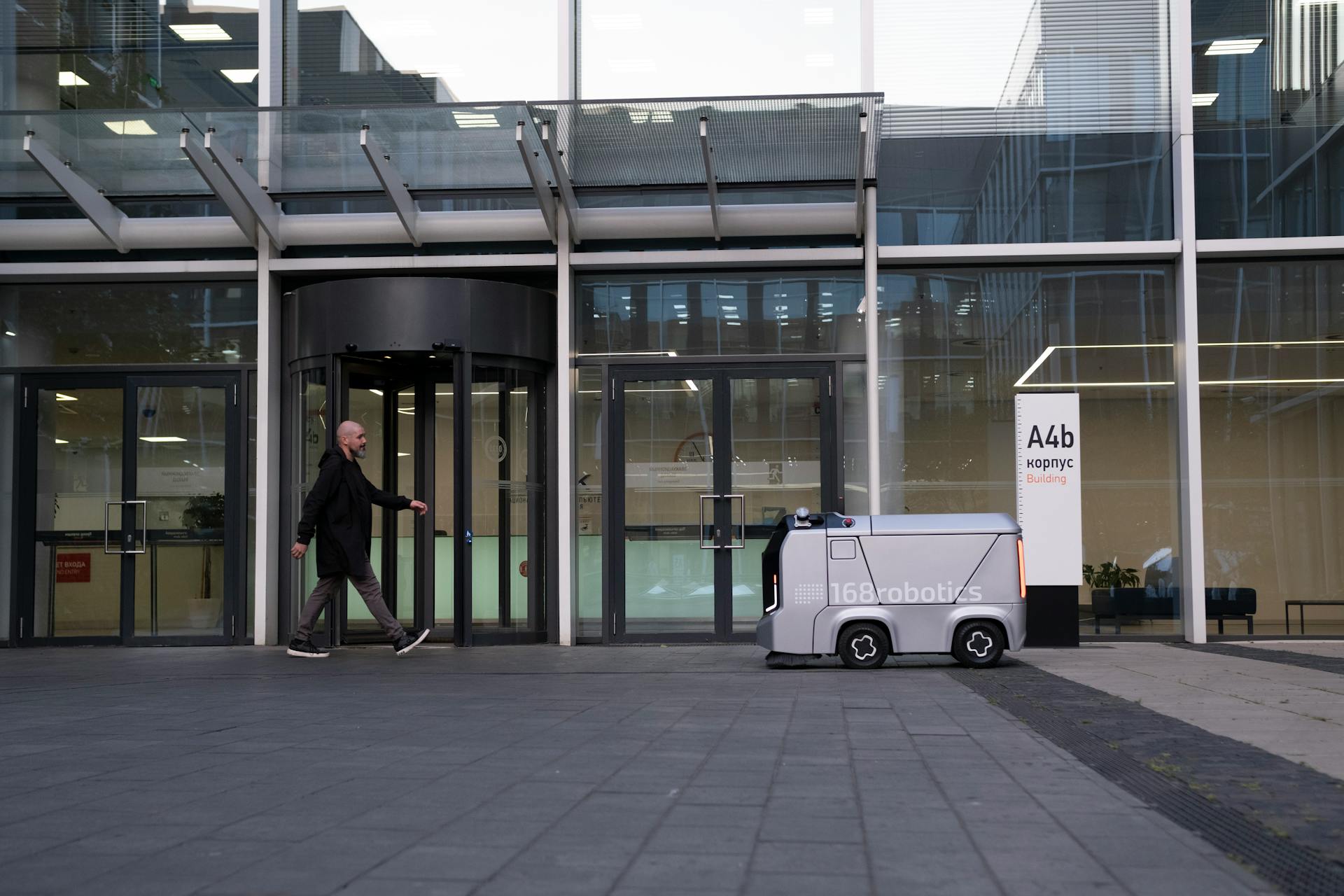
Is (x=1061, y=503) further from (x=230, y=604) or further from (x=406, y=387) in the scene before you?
(x=230, y=604)

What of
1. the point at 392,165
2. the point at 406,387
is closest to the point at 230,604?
the point at 406,387

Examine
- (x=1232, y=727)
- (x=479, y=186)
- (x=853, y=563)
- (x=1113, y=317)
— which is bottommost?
(x=1232, y=727)

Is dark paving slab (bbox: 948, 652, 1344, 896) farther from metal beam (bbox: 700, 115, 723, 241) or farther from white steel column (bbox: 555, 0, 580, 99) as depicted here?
white steel column (bbox: 555, 0, 580, 99)

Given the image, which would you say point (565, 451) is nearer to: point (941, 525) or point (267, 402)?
point (267, 402)

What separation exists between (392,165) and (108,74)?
3522mm

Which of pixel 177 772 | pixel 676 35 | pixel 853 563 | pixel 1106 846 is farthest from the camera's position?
pixel 676 35

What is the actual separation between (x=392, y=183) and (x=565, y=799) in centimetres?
875

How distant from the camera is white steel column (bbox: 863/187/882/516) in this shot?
12289mm

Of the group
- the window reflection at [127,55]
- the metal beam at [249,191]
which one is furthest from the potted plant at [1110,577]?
the window reflection at [127,55]

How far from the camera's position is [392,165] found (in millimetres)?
12062

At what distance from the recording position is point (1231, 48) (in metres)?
12.4

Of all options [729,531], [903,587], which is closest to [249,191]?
[729,531]

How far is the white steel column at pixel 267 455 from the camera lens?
12523 mm

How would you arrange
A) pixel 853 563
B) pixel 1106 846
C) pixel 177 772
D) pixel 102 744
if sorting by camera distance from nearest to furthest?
pixel 1106 846, pixel 177 772, pixel 102 744, pixel 853 563
